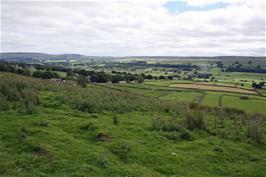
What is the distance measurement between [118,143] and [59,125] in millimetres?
4452

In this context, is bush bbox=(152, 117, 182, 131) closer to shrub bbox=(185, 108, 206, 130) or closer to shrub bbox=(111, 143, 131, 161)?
shrub bbox=(185, 108, 206, 130)

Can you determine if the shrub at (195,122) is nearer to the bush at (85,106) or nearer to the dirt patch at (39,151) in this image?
the bush at (85,106)

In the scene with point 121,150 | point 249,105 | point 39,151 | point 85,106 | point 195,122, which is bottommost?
point 249,105

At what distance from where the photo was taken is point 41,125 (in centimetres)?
1555

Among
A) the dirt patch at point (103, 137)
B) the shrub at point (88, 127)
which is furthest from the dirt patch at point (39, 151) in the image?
the shrub at point (88, 127)

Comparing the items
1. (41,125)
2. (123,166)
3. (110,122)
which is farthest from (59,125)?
(123,166)

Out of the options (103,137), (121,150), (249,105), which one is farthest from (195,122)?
(249,105)

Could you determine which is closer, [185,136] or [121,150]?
[121,150]

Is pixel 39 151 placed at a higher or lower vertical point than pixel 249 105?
higher

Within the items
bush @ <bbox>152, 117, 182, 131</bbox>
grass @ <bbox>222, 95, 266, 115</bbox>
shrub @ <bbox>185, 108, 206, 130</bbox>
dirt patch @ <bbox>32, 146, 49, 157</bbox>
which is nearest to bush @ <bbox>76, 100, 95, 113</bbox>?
bush @ <bbox>152, 117, 182, 131</bbox>

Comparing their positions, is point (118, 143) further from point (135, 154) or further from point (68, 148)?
point (68, 148)

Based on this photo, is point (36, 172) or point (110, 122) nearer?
point (36, 172)

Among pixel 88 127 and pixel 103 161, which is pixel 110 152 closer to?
pixel 103 161

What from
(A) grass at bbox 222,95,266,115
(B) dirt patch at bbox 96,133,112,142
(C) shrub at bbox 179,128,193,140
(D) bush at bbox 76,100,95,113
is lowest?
(A) grass at bbox 222,95,266,115
